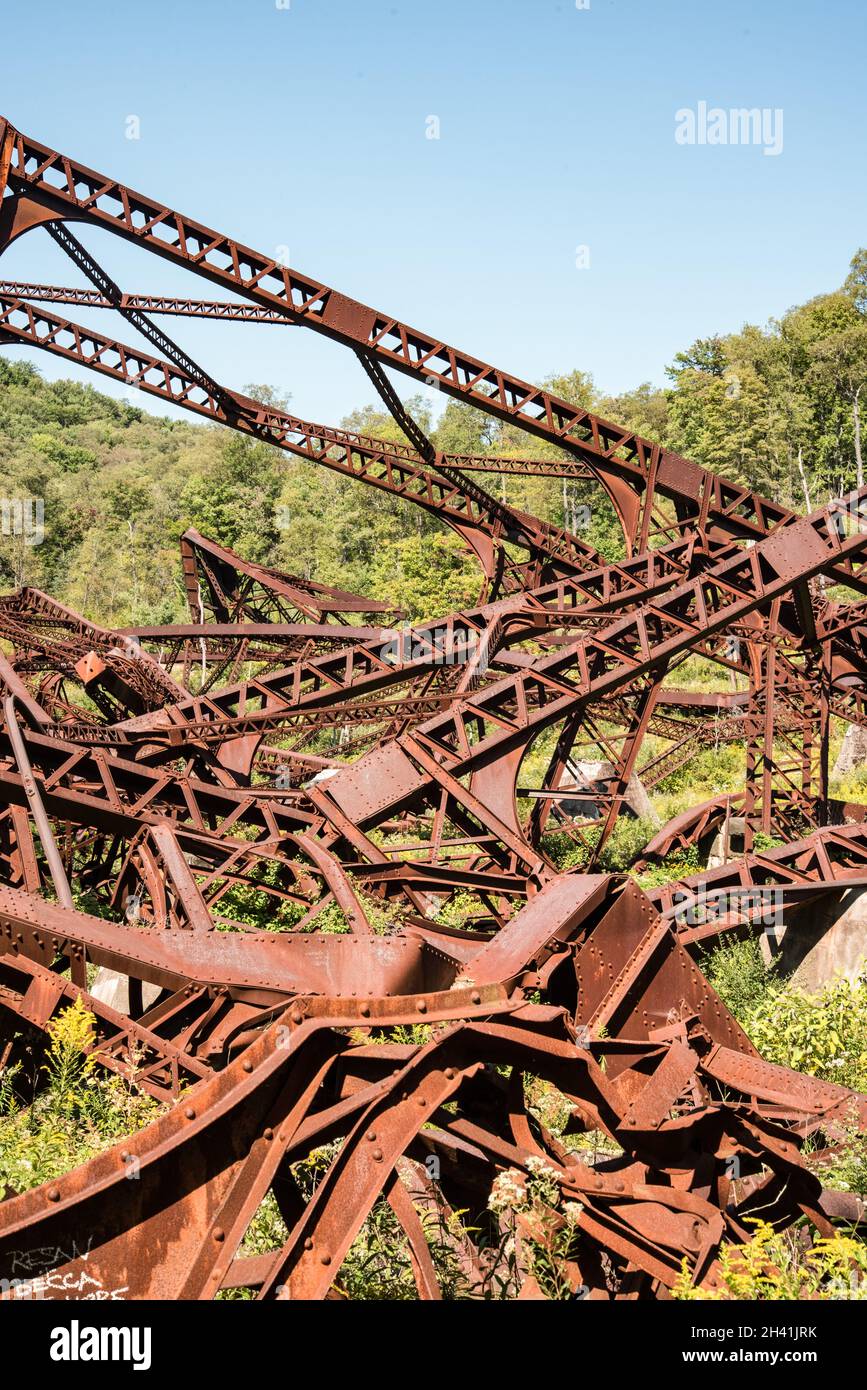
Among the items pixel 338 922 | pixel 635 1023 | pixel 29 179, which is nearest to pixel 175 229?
pixel 29 179

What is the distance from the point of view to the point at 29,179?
14.5 m

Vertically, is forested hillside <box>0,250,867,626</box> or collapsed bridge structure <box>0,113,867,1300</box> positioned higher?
forested hillside <box>0,250,867,626</box>

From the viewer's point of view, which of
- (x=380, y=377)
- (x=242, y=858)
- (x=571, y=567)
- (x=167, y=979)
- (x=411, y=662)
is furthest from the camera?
(x=571, y=567)

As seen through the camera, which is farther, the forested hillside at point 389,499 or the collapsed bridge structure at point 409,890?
the forested hillside at point 389,499

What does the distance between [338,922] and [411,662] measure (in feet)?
14.9

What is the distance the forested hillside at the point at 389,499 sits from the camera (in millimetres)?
50812

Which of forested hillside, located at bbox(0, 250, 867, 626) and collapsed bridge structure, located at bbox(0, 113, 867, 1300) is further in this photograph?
forested hillside, located at bbox(0, 250, 867, 626)

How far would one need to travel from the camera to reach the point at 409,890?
10.2 metres

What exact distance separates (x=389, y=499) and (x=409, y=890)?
153 ft

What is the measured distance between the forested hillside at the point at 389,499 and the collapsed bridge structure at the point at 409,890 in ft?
71.6

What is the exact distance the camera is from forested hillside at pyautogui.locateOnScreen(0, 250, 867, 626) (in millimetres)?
50812

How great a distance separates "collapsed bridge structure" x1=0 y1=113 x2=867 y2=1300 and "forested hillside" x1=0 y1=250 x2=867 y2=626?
21.8 m

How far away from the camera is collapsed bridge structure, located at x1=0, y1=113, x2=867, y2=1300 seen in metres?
4.12
